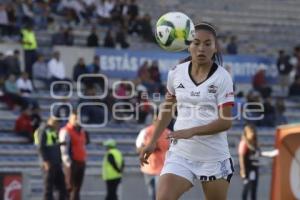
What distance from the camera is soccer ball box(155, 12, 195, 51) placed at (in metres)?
9.23

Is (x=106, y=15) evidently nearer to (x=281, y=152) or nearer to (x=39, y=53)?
(x=39, y=53)

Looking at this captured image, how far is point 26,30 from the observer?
74.6ft

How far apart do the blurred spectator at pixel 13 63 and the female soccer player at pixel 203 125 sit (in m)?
13.6

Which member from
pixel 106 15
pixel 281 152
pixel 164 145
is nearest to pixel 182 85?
pixel 281 152

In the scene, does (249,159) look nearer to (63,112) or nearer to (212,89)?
(63,112)

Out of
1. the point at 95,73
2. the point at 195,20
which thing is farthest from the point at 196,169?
the point at 195,20

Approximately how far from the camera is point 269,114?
82.8 ft

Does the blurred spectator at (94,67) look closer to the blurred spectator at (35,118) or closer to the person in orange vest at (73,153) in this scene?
the blurred spectator at (35,118)

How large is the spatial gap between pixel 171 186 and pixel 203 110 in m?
0.71

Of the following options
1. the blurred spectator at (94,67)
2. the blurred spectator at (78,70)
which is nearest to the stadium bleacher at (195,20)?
the blurred spectator at (78,70)

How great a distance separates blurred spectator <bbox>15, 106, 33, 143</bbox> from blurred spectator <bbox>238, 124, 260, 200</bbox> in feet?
15.9

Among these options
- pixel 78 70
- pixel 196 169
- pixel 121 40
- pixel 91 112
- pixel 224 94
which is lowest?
pixel 91 112

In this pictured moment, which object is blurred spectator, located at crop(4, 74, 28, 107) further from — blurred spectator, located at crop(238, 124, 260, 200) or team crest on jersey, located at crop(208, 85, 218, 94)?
team crest on jersey, located at crop(208, 85, 218, 94)

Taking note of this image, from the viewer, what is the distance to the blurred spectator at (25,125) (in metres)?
20.9
